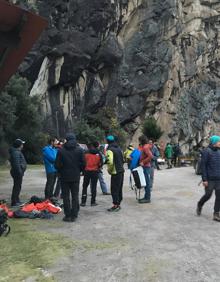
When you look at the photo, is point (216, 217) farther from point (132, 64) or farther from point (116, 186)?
point (132, 64)

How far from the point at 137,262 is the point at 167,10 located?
1913 inches

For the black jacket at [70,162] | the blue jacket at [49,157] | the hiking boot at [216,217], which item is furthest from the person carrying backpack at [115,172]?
the hiking boot at [216,217]

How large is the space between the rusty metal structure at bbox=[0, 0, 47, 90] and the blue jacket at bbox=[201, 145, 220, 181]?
4.35 meters

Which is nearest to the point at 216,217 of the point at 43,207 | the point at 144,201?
the point at 144,201

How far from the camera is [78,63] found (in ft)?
135

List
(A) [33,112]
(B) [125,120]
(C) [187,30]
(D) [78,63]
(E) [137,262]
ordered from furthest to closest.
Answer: (C) [187,30] → (B) [125,120] → (D) [78,63] → (A) [33,112] → (E) [137,262]

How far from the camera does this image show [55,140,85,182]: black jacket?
885 cm

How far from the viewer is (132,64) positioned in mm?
48062

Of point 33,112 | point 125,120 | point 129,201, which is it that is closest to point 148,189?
point 129,201

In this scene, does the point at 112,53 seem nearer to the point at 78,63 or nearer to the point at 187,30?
the point at 78,63

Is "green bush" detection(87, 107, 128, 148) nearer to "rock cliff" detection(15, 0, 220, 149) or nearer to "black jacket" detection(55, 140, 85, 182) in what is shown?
"rock cliff" detection(15, 0, 220, 149)

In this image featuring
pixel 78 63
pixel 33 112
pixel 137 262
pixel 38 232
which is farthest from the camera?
pixel 78 63

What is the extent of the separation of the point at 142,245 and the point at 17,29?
4.55 m

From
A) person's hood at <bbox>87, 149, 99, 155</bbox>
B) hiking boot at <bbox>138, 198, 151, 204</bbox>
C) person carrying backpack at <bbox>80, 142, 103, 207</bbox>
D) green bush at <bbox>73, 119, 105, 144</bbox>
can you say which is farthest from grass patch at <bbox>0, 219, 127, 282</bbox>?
green bush at <bbox>73, 119, 105, 144</bbox>
